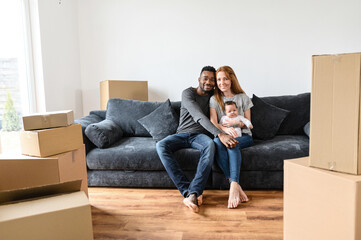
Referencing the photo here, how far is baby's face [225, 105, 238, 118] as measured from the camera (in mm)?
2516

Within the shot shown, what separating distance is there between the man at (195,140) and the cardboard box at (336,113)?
3.61ft

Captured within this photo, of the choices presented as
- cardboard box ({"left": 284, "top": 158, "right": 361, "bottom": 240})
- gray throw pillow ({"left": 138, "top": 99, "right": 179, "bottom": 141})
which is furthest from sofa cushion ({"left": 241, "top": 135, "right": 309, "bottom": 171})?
cardboard box ({"left": 284, "top": 158, "right": 361, "bottom": 240})

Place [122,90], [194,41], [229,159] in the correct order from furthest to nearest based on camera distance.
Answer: [194,41] < [122,90] < [229,159]

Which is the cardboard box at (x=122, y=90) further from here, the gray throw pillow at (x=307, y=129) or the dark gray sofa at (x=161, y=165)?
the gray throw pillow at (x=307, y=129)

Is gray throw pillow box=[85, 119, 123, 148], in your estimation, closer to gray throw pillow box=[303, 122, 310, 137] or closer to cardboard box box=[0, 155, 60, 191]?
cardboard box box=[0, 155, 60, 191]

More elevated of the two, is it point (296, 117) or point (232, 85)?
point (232, 85)

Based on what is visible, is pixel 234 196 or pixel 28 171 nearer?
pixel 28 171

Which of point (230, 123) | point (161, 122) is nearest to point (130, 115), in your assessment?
point (161, 122)

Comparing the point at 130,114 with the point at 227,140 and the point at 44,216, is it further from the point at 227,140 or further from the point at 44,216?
the point at 44,216

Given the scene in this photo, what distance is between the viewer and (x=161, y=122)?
9.12 feet

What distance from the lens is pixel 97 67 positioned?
3818mm

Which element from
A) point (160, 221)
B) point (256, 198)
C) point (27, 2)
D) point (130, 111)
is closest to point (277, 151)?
point (256, 198)

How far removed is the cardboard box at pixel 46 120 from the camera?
5.63ft

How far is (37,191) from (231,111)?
1.76 metres
